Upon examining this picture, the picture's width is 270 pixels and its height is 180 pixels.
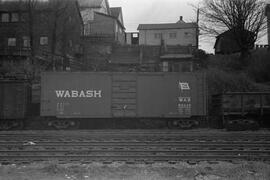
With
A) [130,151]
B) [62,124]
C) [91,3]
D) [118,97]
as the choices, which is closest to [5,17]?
[91,3]

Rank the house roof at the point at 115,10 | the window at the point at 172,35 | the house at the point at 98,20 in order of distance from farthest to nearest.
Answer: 1. the house roof at the point at 115,10
2. the window at the point at 172,35
3. the house at the point at 98,20

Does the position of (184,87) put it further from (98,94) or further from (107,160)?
(107,160)

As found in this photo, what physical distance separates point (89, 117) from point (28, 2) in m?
24.4

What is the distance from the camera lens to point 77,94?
58.9ft

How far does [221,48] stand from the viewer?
4700cm

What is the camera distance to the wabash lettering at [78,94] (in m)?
17.9

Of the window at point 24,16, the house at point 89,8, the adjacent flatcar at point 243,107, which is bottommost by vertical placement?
the adjacent flatcar at point 243,107

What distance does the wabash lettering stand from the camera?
704 inches

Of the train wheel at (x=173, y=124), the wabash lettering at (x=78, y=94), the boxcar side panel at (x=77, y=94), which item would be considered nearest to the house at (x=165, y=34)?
the train wheel at (x=173, y=124)

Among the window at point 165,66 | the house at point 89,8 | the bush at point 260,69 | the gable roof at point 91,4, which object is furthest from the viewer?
the gable roof at point 91,4

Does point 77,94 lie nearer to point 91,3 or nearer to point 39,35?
point 39,35

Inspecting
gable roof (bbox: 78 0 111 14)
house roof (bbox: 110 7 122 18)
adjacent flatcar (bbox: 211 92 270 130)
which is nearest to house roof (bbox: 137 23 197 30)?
gable roof (bbox: 78 0 111 14)

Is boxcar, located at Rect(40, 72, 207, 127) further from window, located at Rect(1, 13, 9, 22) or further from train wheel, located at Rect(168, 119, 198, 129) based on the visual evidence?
window, located at Rect(1, 13, 9, 22)

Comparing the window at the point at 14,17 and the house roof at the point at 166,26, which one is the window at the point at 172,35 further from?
the window at the point at 14,17
